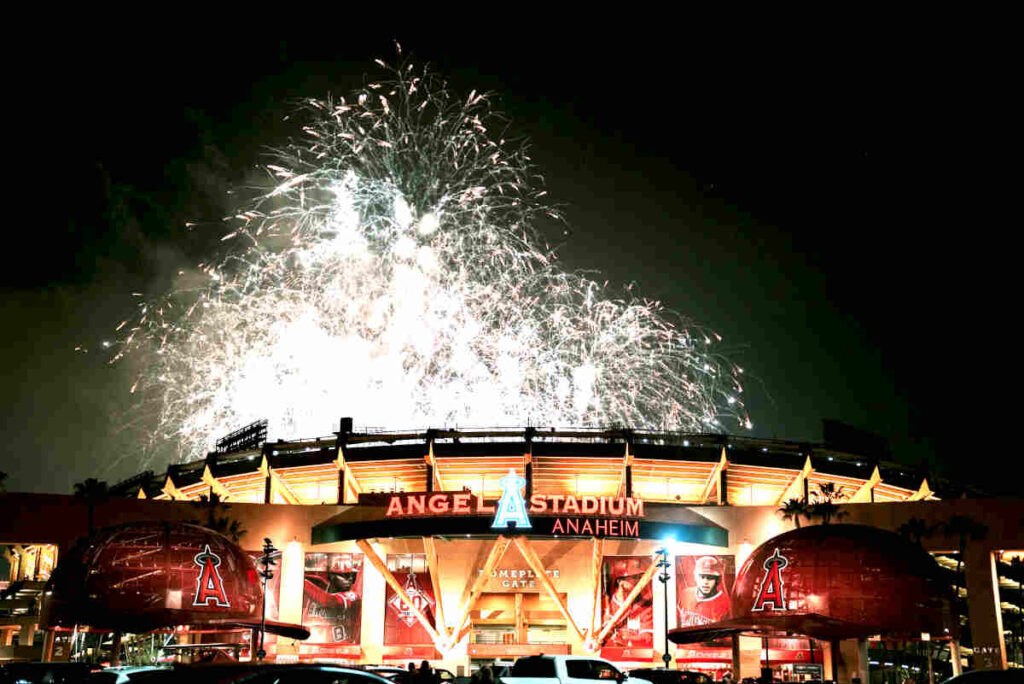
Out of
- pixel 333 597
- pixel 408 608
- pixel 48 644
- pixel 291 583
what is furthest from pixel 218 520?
pixel 408 608

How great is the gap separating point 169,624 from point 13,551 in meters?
49.6

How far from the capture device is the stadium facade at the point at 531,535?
55438 millimetres

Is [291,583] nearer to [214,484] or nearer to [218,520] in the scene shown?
[218,520]

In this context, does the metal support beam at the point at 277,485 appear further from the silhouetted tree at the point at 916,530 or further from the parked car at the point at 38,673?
the parked car at the point at 38,673

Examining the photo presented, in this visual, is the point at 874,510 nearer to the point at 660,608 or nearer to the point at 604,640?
the point at 660,608

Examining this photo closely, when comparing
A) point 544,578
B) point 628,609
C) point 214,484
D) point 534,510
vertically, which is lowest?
point 628,609

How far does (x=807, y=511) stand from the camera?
5969cm

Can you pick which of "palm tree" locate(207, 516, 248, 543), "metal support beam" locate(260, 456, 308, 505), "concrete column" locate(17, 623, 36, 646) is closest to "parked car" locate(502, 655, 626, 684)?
"palm tree" locate(207, 516, 248, 543)

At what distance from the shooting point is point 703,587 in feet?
196

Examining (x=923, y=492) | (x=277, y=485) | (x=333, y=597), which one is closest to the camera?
(x=333, y=597)

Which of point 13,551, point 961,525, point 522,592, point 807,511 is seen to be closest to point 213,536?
point 522,592

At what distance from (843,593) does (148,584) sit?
29.0 metres

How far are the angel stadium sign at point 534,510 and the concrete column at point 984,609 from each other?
19756mm

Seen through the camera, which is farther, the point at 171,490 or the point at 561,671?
the point at 171,490
